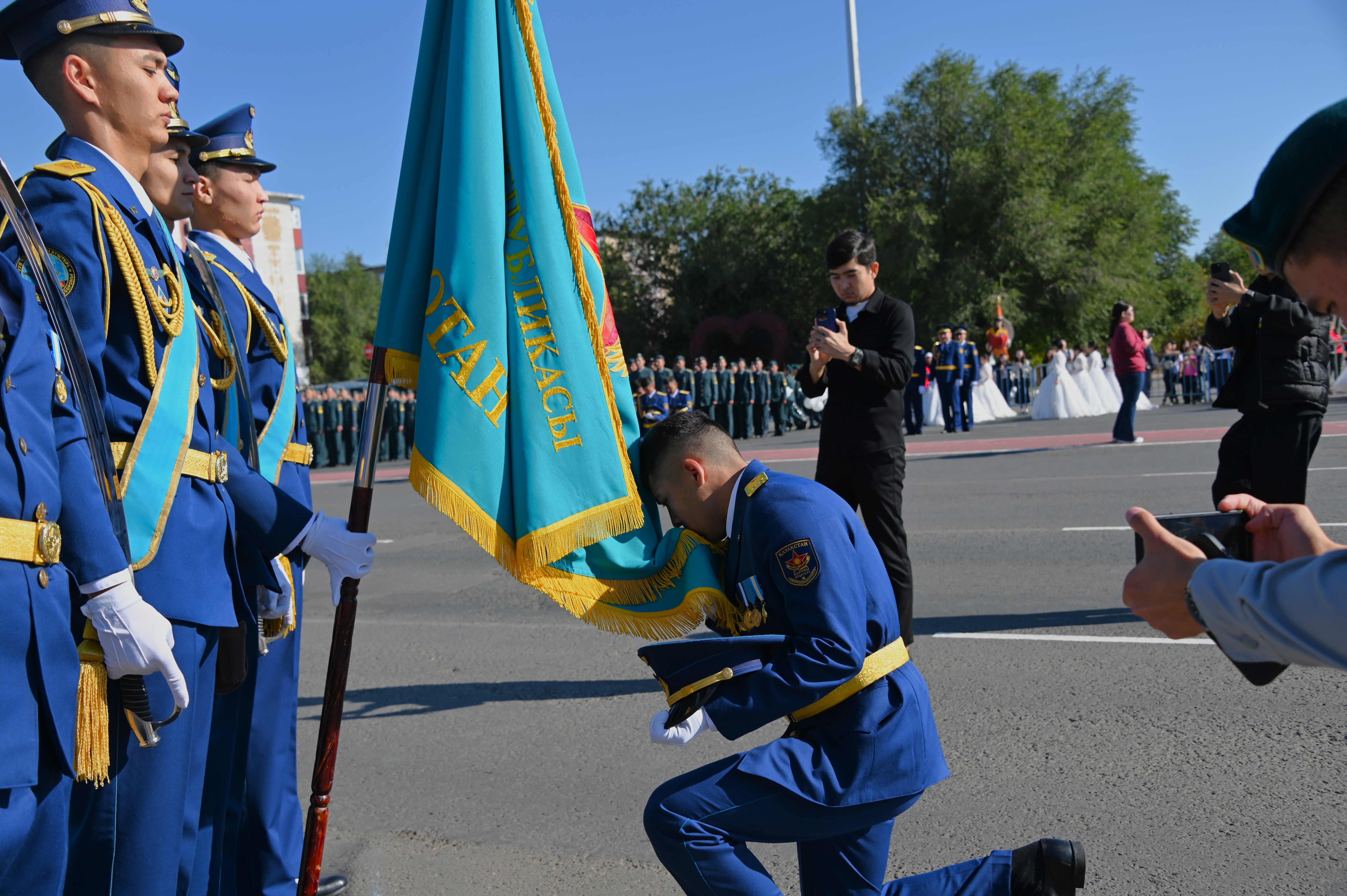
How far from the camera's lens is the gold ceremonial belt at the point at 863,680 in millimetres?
2574

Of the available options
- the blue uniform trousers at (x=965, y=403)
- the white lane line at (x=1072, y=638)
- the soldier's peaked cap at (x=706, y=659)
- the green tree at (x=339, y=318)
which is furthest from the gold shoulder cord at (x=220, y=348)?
the green tree at (x=339, y=318)

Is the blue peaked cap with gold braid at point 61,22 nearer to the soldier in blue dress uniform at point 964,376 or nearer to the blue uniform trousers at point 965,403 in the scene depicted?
the soldier in blue dress uniform at point 964,376

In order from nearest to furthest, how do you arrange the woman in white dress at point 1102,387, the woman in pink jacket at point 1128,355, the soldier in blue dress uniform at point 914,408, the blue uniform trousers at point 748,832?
the blue uniform trousers at point 748,832, the woman in pink jacket at point 1128,355, the soldier in blue dress uniform at point 914,408, the woman in white dress at point 1102,387

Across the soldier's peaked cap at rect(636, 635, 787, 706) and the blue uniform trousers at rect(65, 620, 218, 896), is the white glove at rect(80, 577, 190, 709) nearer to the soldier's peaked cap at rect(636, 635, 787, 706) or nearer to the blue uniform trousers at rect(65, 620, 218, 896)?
the blue uniform trousers at rect(65, 620, 218, 896)

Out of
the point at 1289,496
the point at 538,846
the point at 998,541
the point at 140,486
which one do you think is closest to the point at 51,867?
the point at 140,486

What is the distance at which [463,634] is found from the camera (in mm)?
6785

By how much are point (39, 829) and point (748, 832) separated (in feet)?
4.87

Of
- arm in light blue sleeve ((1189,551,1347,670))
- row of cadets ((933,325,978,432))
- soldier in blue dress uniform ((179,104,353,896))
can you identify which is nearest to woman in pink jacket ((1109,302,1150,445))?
row of cadets ((933,325,978,432))

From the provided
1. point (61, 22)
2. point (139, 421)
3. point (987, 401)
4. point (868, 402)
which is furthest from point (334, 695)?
point (987, 401)

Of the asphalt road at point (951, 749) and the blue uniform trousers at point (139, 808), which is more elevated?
the blue uniform trousers at point (139, 808)

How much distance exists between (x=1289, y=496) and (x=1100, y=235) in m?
39.5

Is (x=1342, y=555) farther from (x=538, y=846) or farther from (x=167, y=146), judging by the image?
(x=167, y=146)

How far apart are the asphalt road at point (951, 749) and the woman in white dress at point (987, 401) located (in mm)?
17800

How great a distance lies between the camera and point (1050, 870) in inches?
103
